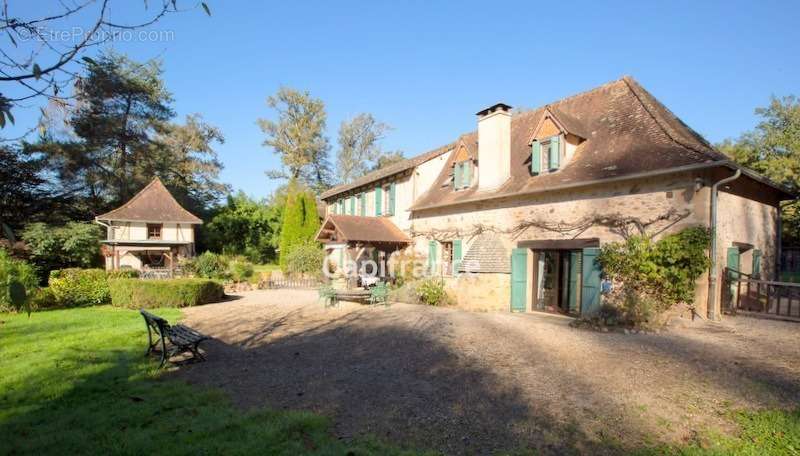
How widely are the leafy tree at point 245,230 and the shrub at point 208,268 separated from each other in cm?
1113

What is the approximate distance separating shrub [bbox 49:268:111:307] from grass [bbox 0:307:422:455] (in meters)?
7.64

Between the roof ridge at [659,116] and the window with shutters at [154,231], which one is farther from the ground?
the roof ridge at [659,116]

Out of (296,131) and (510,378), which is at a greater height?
(296,131)

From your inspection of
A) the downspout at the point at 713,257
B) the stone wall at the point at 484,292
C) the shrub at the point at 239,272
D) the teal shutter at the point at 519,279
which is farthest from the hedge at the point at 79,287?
the downspout at the point at 713,257

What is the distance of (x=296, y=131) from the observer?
4016 centimetres

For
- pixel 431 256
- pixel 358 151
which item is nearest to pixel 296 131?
pixel 358 151

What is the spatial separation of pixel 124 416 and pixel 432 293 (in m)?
9.67

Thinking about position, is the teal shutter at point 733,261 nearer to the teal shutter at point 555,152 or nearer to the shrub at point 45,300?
the teal shutter at point 555,152

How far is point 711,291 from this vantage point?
9625 millimetres

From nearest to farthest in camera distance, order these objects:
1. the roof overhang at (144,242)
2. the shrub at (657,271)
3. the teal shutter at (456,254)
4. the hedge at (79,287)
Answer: the shrub at (657,271)
the hedge at (79,287)
the teal shutter at (456,254)
the roof overhang at (144,242)

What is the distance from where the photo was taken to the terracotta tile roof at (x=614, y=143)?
10.2 meters

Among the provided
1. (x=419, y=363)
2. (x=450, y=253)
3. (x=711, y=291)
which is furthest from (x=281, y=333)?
(x=711, y=291)

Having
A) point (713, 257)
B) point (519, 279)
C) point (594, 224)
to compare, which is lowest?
point (519, 279)

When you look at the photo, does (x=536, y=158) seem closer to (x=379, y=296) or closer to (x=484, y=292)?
(x=484, y=292)
